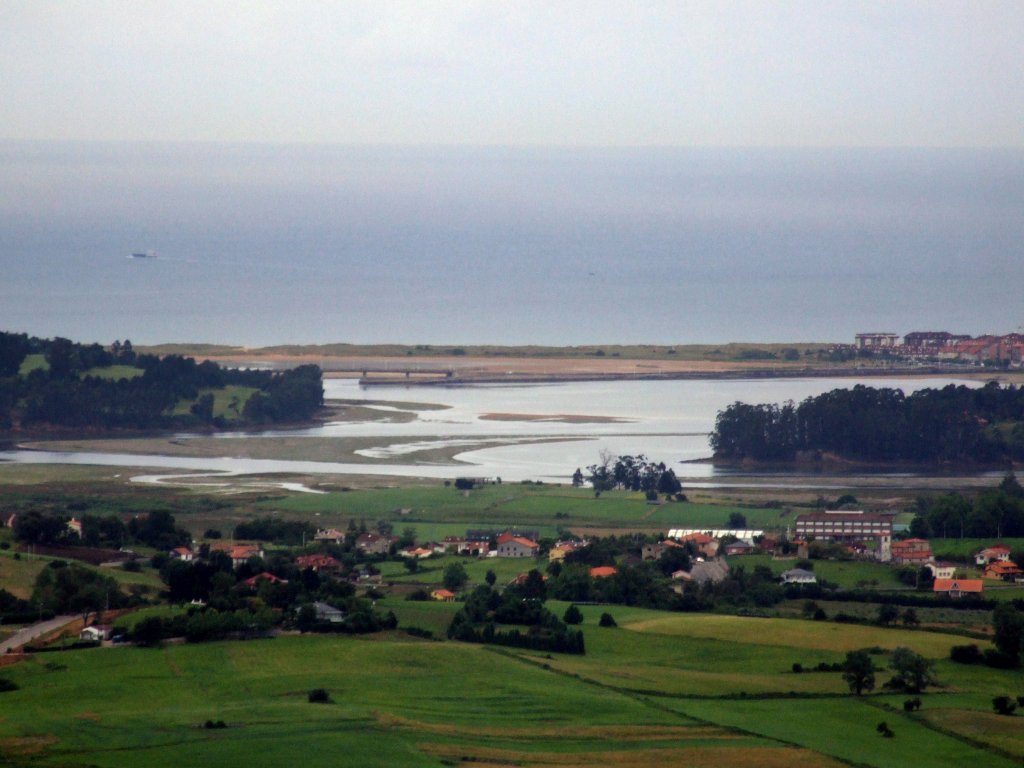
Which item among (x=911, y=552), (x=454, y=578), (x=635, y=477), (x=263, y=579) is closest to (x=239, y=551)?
(x=263, y=579)

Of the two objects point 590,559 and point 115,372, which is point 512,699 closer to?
point 590,559

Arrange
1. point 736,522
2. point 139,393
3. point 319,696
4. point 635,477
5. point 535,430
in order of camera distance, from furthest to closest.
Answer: point 139,393 < point 535,430 < point 635,477 < point 736,522 < point 319,696

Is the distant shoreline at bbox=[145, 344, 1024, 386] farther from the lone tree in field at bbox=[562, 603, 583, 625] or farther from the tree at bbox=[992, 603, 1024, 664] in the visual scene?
the tree at bbox=[992, 603, 1024, 664]

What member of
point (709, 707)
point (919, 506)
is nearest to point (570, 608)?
point (709, 707)

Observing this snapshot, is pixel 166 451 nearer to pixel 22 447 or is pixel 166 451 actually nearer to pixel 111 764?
pixel 22 447

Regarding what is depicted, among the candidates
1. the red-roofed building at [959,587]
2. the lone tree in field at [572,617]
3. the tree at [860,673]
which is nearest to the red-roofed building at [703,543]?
the red-roofed building at [959,587]

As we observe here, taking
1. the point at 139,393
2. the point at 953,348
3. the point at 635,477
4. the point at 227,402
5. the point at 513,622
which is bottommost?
the point at 513,622

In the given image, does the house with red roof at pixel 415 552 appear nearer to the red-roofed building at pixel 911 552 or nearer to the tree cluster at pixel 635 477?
the tree cluster at pixel 635 477
